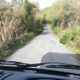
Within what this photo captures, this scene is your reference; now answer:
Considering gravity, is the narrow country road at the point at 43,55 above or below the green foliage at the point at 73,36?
below

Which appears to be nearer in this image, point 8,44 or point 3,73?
point 3,73

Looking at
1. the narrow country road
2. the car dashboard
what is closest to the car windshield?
the narrow country road

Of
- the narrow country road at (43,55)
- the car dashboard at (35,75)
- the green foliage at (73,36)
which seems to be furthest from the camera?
the green foliage at (73,36)

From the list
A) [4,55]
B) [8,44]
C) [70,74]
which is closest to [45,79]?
[70,74]

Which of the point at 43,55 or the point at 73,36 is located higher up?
the point at 73,36

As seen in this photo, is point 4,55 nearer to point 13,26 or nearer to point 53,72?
point 13,26

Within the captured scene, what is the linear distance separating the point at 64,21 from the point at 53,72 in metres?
38.2

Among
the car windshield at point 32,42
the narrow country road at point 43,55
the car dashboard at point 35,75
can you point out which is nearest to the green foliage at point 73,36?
the car windshield at point 32,42

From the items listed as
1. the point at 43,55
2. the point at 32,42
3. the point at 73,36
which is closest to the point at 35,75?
the point at 43,55

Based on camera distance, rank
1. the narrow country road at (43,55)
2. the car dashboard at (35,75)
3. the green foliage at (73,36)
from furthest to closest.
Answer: the green foliage at (73,36)
the narrow country road at (43,55)
the car dashboard at (35,75)

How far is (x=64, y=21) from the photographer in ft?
133

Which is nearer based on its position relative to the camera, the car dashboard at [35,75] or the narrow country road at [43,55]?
the car dashboard at [35,75]

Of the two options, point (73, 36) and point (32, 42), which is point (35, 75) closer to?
point (73, 36)

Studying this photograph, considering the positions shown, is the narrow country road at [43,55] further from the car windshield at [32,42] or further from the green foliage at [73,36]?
the green foliage at [73,36]
